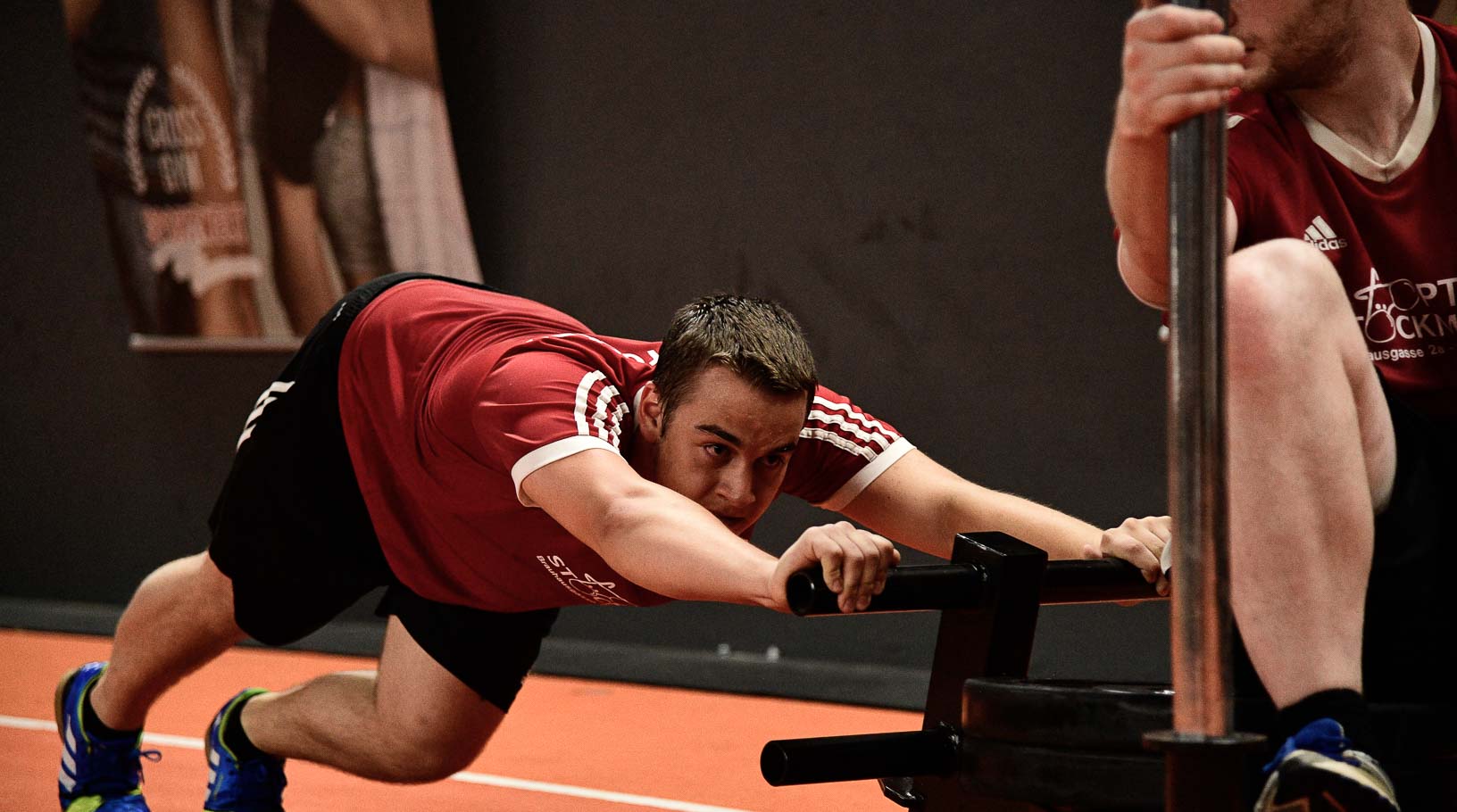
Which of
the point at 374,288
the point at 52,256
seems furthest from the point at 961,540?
the point at 52,256

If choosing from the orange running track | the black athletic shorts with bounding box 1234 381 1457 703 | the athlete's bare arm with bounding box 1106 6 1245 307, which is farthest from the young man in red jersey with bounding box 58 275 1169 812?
the athlete's bare arm with bounding box 1106 6 1245 307

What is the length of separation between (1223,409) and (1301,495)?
0.29 meters

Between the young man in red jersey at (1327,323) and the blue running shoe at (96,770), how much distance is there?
193 centimetres

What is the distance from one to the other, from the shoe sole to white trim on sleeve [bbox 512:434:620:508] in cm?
94

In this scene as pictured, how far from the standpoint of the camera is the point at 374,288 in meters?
2.52

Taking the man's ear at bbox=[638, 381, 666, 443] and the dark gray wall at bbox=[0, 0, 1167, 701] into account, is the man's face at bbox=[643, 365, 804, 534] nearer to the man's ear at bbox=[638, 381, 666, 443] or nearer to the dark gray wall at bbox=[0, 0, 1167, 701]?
the man's ear at bbox=[638, 381, 666, 443]

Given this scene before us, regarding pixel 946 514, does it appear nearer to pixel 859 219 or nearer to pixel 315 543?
pixel 315 543

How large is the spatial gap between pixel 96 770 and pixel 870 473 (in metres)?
1.39

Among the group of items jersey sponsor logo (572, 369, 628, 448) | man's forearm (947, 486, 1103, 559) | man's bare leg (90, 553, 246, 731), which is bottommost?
man's bare leg (90, 553, 246, 731)

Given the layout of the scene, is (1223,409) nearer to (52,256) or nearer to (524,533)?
(524,533)

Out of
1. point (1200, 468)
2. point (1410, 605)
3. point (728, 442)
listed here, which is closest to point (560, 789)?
point (728, 442)

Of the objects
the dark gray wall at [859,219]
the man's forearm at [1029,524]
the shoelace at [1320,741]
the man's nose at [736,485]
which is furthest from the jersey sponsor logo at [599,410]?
the dark gray wall at [859,219]

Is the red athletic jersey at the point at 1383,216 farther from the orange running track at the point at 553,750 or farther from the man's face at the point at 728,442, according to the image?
the orange running track at the point at 553,750

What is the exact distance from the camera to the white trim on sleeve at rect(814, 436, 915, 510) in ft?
7.40
